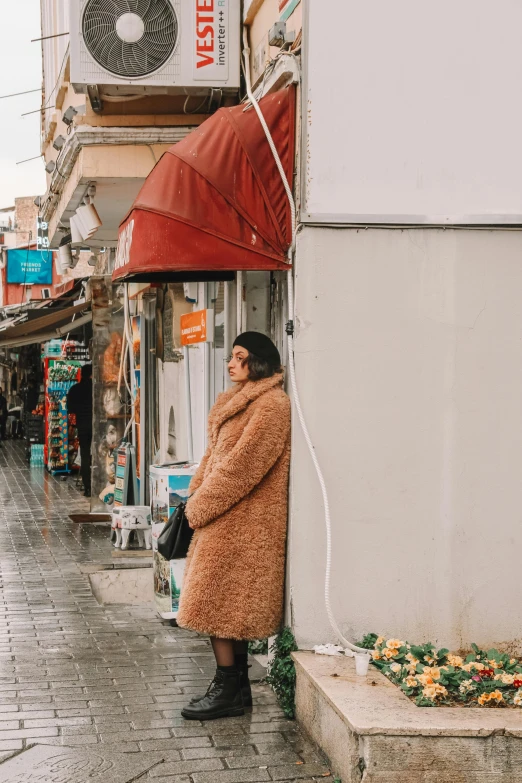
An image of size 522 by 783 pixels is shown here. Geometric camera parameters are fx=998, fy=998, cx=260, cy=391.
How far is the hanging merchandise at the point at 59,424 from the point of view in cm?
2006

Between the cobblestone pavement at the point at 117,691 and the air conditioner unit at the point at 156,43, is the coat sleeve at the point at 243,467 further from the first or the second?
the air conditioner unit at the point at 156,43

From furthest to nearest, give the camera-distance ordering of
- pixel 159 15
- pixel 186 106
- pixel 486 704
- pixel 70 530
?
pixel 70 530 < pixel 186 106 < pixel 159 15 < pixel 486 704

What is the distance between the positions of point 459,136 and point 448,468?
188cm

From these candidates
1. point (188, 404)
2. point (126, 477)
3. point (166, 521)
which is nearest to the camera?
point (166, 521)

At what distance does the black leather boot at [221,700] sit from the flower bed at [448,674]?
784mm

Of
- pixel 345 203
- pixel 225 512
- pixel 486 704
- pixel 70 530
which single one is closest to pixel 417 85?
pixel 345 203

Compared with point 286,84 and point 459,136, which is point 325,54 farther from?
point 459,136

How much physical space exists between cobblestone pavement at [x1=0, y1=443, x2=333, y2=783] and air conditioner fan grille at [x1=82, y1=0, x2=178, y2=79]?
14.3 ft

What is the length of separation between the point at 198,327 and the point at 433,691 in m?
4.48

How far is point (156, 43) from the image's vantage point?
782cm

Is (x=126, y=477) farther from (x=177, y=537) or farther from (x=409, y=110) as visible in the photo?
(x=409, y=110)

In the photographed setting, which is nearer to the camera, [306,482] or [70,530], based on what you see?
[306,482]

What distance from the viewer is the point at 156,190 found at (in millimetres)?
5883

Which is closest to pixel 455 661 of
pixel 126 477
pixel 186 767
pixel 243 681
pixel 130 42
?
pixel 243 681
